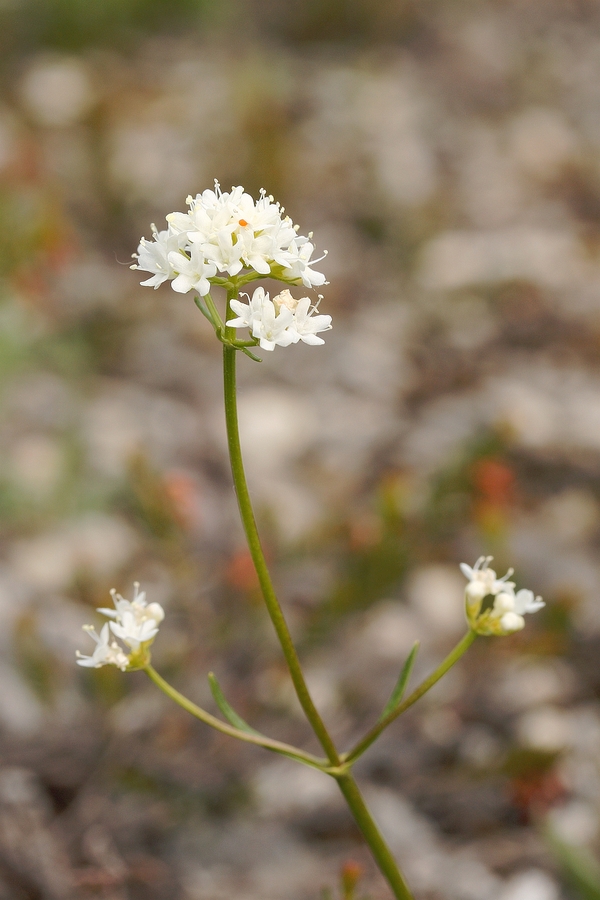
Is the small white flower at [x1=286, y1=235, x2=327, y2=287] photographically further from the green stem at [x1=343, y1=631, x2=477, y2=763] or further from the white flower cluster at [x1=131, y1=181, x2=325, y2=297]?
the green stem at [x1=343, y1=631, x2=477, y2=763]

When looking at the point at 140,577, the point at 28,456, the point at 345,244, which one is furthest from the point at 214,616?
the point at 345,244

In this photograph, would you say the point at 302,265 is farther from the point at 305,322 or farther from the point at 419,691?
the point at 419,691

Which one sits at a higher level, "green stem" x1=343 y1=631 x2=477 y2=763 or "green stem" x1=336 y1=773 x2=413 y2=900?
"green stem" x1=343 y1=631 x2=477 y2=763

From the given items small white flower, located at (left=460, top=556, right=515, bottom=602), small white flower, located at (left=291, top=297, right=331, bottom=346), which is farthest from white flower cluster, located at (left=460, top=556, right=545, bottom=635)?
small white flower, located at (left=291, top=297, right=331, bottom=346)

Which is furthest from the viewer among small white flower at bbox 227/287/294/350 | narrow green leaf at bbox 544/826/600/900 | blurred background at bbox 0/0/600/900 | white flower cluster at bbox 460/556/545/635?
blurred background at bbox 0/0/600/900

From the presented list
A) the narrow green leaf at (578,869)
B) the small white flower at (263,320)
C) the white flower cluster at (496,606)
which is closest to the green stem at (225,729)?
the white flower cluster at (496,606)
